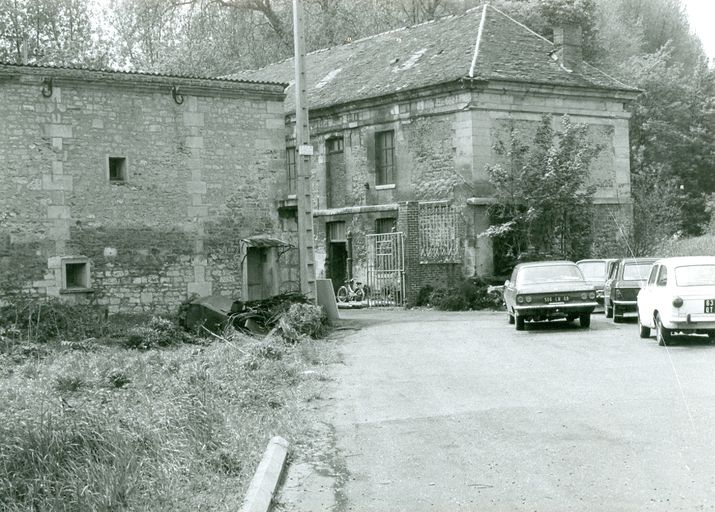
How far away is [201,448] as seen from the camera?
336 inches


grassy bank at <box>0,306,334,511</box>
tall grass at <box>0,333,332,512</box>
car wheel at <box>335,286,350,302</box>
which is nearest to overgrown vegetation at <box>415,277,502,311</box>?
car wheel at <box>335,286,350,302</box>

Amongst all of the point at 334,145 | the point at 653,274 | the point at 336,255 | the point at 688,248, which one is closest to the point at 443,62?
the point at 334,145

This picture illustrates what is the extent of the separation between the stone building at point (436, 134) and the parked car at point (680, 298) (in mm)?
14010

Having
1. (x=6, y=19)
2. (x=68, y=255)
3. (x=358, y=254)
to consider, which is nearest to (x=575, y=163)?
(x=358, y=254)

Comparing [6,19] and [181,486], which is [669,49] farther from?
[181,486]

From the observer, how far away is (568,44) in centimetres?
3550

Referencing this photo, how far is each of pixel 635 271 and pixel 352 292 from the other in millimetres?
13862

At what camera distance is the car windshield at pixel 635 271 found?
23.2 metres

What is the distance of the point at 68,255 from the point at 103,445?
16779 mm

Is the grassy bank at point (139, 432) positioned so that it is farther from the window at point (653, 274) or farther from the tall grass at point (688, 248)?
the tall grass at point (688, 248)

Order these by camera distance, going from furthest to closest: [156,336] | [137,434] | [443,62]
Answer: [443,62] → [156,336] → [137,434]

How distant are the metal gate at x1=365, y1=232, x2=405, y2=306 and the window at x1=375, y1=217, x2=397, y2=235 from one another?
0.45m

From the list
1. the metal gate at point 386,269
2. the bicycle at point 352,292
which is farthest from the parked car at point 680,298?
the bicycle at point 352,292

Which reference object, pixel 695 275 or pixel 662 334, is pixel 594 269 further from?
pixel 662 334
